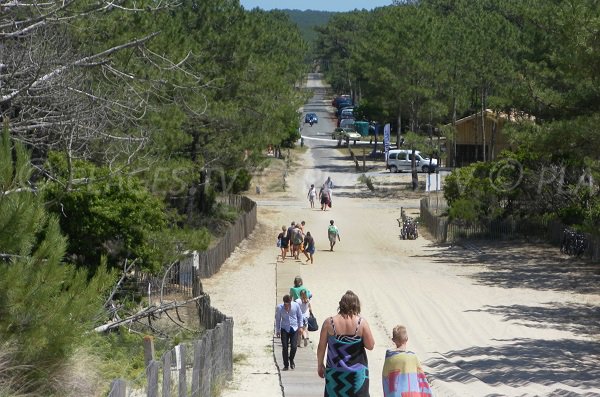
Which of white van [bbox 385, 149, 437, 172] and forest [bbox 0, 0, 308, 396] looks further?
white van [bbox 385, 149, 437, 172]

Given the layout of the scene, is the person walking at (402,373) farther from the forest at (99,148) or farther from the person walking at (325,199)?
the person walking at (325,199)

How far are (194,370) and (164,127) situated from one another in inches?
703

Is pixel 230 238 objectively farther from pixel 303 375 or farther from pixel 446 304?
pixel 303 375

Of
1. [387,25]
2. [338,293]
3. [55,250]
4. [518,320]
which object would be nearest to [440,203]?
[387,25]

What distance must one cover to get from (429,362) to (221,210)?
92.3ft

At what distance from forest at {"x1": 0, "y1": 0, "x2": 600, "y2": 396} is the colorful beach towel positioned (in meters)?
3.87

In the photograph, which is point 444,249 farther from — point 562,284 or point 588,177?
point 562,284

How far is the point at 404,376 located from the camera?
9.86m

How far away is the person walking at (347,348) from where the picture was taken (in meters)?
10.4

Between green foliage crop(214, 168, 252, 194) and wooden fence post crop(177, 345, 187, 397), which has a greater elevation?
green foliage crop(214, 168, 252, 194)

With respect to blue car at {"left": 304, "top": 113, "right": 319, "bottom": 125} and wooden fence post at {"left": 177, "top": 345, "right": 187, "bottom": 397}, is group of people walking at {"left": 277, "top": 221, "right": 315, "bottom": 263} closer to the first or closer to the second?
wooden fence post at {"left": 177, "top": 345, "right": 187, "bottom": 397}

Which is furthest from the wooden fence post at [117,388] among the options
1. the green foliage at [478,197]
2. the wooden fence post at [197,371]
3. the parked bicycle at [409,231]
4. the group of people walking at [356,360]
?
the parked bicycle at [409,231]

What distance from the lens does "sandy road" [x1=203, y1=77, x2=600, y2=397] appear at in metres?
17.5

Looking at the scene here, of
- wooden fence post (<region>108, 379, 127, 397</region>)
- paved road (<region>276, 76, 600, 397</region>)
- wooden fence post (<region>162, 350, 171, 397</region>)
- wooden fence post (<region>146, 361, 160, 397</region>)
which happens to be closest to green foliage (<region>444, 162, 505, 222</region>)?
paved road (<region>276, 76, 600, 397</region>)
